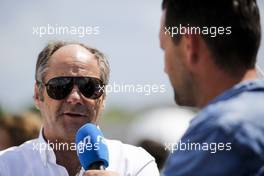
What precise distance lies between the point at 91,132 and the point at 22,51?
1.52 ft

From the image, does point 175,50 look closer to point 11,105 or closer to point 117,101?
point 117,101

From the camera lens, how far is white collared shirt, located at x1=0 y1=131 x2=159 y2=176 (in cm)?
199

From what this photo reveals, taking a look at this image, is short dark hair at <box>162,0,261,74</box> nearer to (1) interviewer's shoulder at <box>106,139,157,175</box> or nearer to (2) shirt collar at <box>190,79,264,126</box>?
(2) shirt collar at <box>190,79,264,126</box>

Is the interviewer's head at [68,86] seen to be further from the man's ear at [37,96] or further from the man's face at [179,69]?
the man's face at [179,69]

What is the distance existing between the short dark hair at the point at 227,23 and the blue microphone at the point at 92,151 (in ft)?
1.28

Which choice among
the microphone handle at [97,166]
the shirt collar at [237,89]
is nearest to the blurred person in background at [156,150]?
the microphone handle at [97,166]

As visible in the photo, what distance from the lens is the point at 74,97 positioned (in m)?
1.97

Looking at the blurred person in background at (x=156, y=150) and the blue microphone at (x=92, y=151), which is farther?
the blurred person in background at (x=156, y=150)

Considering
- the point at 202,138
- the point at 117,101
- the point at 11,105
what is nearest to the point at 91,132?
the point at 117,101

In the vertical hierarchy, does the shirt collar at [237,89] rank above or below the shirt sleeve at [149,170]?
above

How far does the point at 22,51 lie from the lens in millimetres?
2025

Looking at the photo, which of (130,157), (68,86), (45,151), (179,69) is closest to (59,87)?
(68,86)

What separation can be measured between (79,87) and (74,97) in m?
0.04

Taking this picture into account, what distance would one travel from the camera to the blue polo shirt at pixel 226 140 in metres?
1.08
